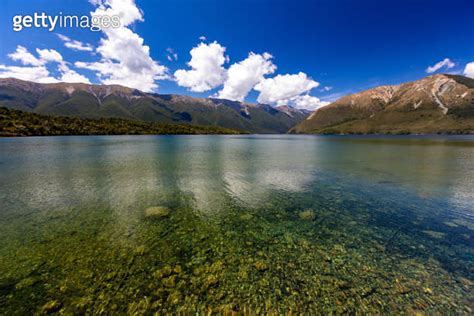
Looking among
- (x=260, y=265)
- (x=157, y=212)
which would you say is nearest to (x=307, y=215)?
(x=260, y=265)

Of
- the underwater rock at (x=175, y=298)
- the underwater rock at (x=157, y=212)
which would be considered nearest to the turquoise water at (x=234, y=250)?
the underwater rock at (x=175, y=298)

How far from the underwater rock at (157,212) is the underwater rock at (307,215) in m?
12.6

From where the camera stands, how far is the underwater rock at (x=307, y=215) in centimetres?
1677

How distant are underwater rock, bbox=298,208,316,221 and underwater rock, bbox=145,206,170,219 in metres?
12.6

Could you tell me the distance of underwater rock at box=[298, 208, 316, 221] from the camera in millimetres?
16766

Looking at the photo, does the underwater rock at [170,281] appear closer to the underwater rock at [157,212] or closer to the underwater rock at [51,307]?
the underwater rock at [51,307]

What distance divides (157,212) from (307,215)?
1418 cm

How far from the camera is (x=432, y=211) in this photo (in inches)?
708

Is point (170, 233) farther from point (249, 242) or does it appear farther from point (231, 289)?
point (231, 289)

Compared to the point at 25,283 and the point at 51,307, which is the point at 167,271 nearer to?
the point at 51,307

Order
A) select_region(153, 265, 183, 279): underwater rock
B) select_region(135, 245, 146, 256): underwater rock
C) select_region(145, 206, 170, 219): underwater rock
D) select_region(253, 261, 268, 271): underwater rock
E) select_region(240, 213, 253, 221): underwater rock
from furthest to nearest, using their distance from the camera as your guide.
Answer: select_region(145, 206, 170, 219): underwater rock, select_region(240, 213, 253, 221): underwater rock, select_region(135, 245, 146, 256): underwater rock, select_region(253, 261, 268, 271): underwater rock, select_region(153, 265, 183, 279): underwater rock

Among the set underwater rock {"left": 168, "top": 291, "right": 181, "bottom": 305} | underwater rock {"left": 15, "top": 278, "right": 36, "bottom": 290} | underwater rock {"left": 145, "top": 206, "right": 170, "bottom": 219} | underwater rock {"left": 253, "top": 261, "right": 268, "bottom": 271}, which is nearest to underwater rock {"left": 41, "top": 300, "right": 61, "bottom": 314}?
underwater rock {"left": 15, "top": 278, "right": 36, "bottom": 290}

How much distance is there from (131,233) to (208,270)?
728 centimetres

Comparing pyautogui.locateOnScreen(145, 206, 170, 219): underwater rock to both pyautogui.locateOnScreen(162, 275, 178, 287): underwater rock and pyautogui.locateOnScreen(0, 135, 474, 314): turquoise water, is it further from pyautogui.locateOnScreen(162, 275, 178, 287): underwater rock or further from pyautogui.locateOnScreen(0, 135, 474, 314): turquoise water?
pyautogui.locateOnScreen(162, 275, 178, 287): underwater rock
